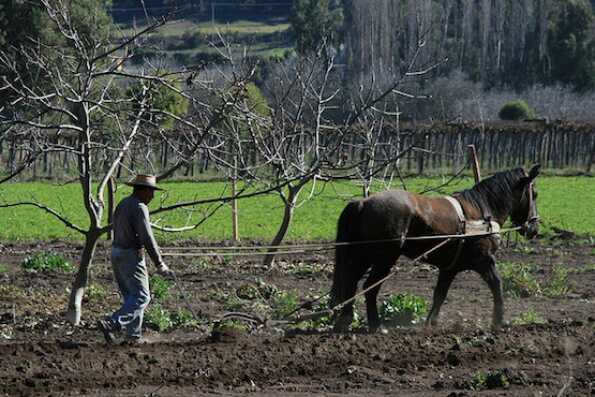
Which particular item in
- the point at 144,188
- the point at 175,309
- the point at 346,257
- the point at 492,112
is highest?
the point at 144,188

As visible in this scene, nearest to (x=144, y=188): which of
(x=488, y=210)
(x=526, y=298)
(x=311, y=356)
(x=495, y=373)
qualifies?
(x=311, y=356)

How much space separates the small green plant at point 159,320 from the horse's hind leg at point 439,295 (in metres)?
3.07

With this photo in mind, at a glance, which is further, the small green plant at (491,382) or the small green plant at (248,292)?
the small green plant at (248,292)

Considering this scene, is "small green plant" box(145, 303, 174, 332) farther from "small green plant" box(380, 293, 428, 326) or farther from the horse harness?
the horse harness

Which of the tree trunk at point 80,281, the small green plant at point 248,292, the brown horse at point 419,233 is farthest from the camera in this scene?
the small green plant at point 248,292

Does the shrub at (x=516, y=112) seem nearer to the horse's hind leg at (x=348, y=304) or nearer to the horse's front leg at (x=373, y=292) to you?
the horse's front leg at (x=373, y=292)

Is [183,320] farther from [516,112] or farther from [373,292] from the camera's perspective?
[516,112]

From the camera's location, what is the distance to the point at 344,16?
9444cm

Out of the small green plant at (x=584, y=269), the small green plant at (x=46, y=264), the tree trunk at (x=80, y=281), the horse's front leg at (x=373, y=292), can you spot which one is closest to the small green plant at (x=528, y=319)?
the horse's front leg at (x=373, y=292)

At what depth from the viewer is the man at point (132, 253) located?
38.9 ft

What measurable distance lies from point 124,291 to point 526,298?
7387 mm

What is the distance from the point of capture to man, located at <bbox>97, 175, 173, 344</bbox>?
11859 millimetres

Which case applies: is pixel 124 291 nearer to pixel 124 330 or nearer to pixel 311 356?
pixel 124 330

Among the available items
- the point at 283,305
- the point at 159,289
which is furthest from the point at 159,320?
the point at 159,289
